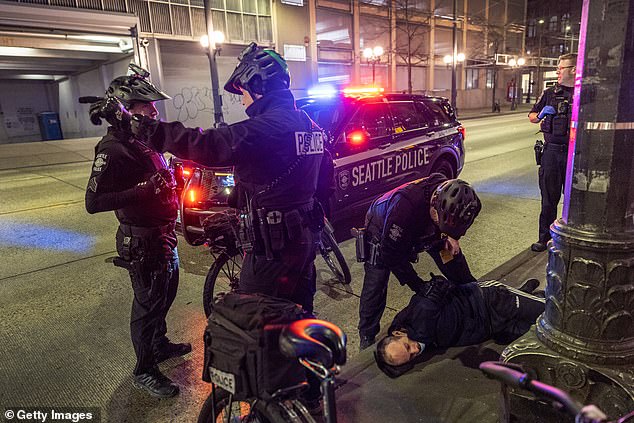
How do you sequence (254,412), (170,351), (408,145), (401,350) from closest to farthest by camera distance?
(254,412) < (401,350) < (170,351) < (408,145)

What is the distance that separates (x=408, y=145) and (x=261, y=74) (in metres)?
5.01

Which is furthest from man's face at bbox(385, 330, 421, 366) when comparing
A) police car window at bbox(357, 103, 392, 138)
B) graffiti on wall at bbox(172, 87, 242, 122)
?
graffiti on wall at bbox(172, 87, 242, 122)

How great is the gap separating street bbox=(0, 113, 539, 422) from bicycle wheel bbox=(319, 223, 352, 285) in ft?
0.42

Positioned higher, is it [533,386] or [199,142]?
[199,142]

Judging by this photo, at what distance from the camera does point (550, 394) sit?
1.30 meters

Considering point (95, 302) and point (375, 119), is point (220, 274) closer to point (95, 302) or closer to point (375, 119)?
point (95, 302)

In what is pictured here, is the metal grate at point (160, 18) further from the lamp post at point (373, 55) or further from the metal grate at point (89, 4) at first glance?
the lamp post at point (373, 55)

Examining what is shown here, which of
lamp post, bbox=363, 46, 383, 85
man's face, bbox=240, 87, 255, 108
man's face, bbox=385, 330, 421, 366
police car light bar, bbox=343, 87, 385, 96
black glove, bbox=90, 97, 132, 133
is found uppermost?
lamp post, bbox=363, 46, 383, 85

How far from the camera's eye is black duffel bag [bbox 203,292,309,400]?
159 cm

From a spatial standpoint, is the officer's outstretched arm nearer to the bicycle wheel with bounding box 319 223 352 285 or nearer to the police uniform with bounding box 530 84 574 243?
the bicycle wheel with bounding box 319 223 352 285

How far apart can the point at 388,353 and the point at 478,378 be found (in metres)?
0.58

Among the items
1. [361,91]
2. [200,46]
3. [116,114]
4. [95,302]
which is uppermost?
[200,46]

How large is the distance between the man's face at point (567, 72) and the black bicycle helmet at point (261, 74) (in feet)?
12.6

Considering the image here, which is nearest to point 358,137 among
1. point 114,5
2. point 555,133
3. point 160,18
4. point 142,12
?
point 555,133
